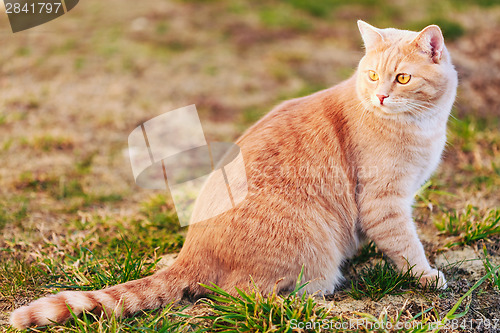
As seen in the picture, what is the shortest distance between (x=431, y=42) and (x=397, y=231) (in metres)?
1.11

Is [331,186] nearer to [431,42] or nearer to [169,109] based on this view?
[431,42]

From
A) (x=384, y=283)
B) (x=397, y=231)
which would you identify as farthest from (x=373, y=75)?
(x=384, y=283)

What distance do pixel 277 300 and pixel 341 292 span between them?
0.59 metres

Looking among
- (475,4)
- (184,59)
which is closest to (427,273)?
(184,59)

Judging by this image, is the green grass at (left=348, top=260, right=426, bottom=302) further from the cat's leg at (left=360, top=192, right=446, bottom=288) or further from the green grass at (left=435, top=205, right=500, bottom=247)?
the green grass at (left=435, top=205, right=500, bottom=247)

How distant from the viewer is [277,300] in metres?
2.35

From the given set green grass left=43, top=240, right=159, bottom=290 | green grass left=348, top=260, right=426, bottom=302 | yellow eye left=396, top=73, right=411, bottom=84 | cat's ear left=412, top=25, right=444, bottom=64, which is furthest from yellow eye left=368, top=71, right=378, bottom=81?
green grass left=43, top=240, right=159, bottom=290

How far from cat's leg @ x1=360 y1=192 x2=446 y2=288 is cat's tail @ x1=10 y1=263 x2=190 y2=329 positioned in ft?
3.80

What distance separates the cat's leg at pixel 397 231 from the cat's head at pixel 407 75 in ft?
1.73

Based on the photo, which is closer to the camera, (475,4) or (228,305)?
(228,305)

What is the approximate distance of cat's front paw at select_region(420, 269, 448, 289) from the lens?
8.68ft

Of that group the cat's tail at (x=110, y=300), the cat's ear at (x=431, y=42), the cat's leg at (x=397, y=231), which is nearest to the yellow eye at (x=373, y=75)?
the cat's ear at (x=431, y=42)

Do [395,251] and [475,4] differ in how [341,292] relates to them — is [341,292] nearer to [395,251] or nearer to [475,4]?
[395,251]

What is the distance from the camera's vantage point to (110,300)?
2363 mm
